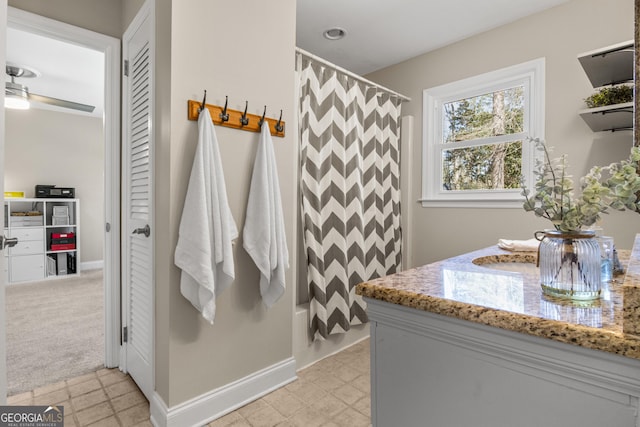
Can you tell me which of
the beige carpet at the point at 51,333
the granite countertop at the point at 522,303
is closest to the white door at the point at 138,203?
the beige carpet at the point at 51,333

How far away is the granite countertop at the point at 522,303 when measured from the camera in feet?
1.85

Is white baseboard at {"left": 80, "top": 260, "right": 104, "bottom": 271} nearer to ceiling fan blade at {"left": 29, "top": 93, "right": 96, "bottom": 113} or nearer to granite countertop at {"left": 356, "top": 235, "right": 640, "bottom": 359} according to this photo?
ceiling fan blade at {"left": 29, "top": 93, "right": 96, "bottom": 113}

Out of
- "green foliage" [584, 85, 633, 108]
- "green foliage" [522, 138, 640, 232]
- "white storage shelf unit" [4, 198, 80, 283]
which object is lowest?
"white storage shelf unit" [4, 198, 80, 283]

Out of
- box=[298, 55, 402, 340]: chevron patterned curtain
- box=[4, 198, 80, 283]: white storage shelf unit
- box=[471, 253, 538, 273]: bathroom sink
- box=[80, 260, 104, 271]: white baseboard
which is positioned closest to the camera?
box=[471, 253, 538, 273]: bathroom sink

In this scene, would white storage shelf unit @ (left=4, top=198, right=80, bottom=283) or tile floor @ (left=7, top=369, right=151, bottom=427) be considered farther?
white storage shelf unit @ (left=4, top=198, right=80, bottom=283)

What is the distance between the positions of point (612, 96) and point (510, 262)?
1.31m

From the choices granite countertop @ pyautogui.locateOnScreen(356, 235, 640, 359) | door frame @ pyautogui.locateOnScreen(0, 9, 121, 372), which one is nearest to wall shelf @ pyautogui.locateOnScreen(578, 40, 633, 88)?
granite countertop @ pyautogui.locateOnScreen(356, 235, 640, 359)

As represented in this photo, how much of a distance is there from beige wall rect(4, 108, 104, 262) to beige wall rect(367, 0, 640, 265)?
5.17m

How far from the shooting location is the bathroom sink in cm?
139

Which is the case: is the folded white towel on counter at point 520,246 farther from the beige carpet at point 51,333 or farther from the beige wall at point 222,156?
the beige carpet at point 51,333

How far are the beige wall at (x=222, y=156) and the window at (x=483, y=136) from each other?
5.17 feet

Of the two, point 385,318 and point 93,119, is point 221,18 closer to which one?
point 385,318

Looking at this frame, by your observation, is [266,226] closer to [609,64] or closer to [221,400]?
[221,400]

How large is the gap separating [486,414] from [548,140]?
7.55 ft
